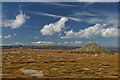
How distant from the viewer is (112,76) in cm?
2508

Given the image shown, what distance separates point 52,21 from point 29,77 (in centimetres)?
566

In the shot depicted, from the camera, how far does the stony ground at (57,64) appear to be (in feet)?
83.5

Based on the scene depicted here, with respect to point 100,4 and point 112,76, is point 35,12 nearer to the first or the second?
point 100,4

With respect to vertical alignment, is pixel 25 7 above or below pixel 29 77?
above

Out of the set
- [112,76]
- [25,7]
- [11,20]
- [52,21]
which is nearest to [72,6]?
[52,21]

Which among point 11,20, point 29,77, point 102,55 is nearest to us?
point 29,77

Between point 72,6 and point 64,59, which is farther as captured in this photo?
point 64,59

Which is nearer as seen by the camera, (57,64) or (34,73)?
(34,73)

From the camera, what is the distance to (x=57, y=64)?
2772 cm

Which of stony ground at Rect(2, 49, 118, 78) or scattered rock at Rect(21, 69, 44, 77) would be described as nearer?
scattered rock at Rect(21, 69, 44, 77)

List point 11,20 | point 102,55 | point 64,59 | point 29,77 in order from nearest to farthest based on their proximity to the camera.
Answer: point 29,77 → point 11,20 → point 64,59 → point 102,55

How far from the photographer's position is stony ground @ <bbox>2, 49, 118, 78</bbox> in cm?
2544

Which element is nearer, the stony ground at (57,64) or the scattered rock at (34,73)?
the scattered rock at (34,73)

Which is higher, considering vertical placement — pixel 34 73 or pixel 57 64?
pixel 57 64
